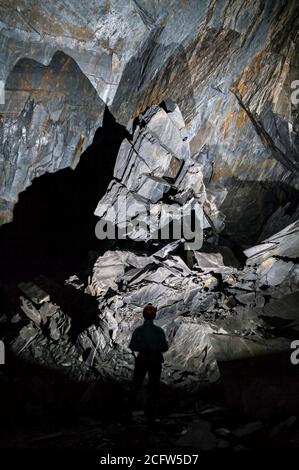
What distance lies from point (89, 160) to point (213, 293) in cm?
529

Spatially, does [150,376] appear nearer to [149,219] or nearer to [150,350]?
[150,350]

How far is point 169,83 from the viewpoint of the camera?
29.1 feet

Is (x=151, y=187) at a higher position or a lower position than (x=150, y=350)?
higher

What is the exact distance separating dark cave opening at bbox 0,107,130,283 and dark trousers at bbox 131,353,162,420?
16.6 feet

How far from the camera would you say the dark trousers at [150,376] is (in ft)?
14.6

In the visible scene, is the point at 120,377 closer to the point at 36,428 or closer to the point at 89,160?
the point at 36,428

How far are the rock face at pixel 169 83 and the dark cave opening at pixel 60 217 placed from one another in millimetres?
305
